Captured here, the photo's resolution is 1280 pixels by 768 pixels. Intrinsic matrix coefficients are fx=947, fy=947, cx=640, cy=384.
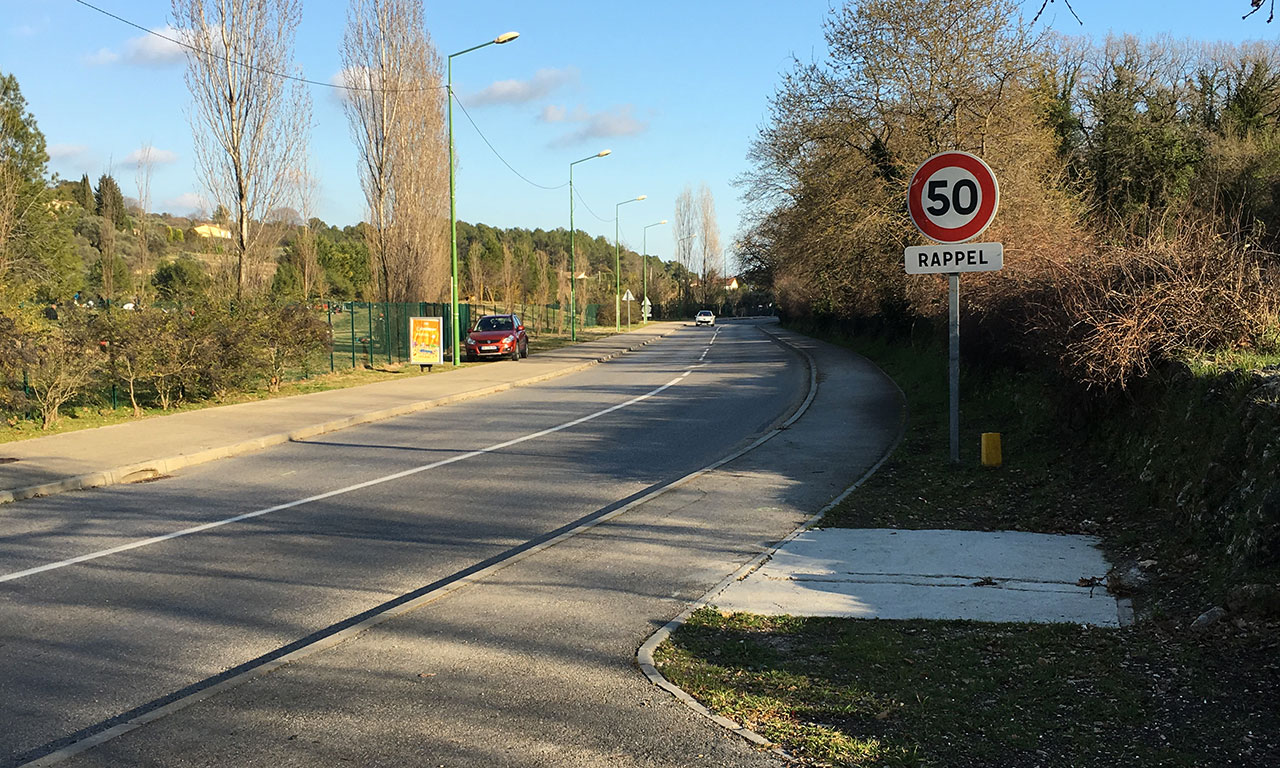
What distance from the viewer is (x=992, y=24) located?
23.6 metres

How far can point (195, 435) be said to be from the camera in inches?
564

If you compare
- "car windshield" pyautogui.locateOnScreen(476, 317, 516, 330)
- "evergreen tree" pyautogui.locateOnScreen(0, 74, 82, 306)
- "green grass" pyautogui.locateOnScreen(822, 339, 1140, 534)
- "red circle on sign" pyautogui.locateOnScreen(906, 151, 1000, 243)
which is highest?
"evergreen tree" pyautogui.locateOnScreen(0, 74, 82, 306)

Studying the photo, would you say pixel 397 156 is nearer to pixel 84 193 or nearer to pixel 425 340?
pixel 425 340

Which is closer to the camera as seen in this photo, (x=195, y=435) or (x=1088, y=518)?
(x=1088, y=518)

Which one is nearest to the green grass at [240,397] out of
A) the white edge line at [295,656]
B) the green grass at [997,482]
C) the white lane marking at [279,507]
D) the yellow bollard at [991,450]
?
the white lane marking at [279,507]

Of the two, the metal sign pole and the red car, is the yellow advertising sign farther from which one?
the metal sign pole

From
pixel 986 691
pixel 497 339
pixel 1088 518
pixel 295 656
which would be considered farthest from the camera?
pixel 497 339

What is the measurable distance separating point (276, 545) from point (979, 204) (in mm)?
7053

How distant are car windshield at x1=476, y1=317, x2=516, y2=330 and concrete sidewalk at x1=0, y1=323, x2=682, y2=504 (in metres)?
12.5

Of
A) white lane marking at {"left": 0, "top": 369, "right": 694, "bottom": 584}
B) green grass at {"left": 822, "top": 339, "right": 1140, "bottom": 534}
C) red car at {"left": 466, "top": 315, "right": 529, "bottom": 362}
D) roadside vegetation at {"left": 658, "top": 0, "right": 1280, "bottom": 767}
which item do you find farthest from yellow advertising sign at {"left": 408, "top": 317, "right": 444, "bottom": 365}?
green grass at {"left": 822, "top": 339, "right": 1140, "bottom": 534}

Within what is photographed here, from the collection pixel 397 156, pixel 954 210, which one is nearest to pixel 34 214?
pixel 397 156

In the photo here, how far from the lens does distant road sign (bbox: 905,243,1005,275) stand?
356 inches

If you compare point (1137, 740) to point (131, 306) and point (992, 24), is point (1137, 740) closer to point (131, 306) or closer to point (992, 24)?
point (131, 306)

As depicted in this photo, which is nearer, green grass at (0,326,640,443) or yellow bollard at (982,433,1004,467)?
yellow bollard at (982,433,1004,467)
